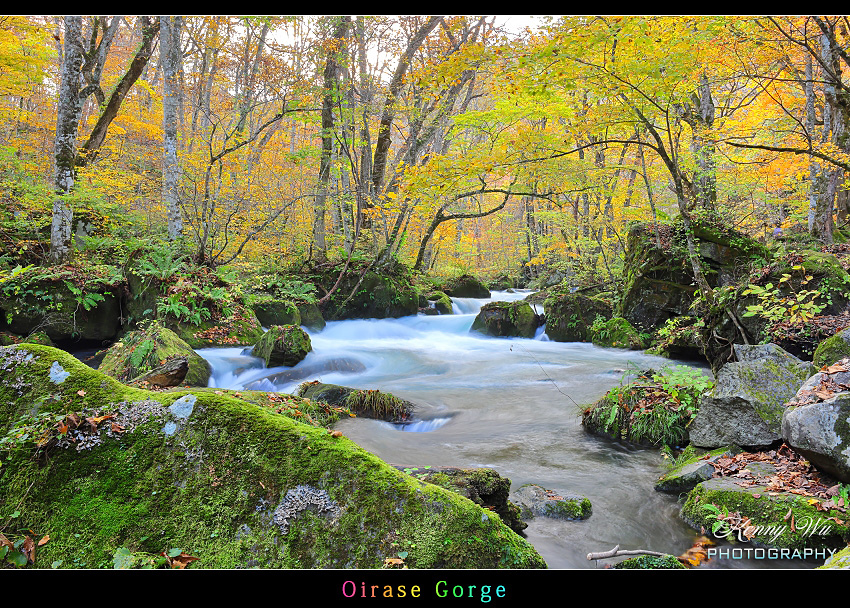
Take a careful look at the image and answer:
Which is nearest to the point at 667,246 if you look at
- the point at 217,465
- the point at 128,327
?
the point at 217,465

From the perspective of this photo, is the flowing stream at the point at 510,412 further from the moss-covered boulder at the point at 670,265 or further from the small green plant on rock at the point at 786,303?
the small green plant on rock at the point at 786,303

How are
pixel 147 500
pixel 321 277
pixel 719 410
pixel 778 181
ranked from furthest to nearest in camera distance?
pixel 321 277 → pixel 778 181 → pixel 719 410 → pixel 147 500

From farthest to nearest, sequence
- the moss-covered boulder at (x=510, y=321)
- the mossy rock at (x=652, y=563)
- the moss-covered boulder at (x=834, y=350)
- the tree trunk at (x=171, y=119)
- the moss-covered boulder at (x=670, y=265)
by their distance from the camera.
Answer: the moss-covered boulder at (x=510, y=321) → the tree trunk at (x=171, y=119) → the moss-covered boulder at (x=670, y=265) → the moss-covered boulder at (x=834, y=350) → the mossy rock at (x=652, y=563)

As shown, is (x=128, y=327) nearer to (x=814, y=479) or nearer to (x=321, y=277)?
(x=321, y=277)

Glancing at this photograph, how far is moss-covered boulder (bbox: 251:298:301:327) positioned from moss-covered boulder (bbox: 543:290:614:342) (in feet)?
25.0

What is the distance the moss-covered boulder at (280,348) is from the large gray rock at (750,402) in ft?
23.4

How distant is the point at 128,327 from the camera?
956cm

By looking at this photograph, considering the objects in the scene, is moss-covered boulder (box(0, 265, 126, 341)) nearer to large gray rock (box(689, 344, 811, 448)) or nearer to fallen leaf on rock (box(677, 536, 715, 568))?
fallen leaf on rock (box(677, 536, 715, 568))

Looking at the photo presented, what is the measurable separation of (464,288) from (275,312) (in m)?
10.6

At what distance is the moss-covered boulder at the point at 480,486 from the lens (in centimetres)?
305

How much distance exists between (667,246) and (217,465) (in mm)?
11270

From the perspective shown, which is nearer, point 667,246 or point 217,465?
point 217,465

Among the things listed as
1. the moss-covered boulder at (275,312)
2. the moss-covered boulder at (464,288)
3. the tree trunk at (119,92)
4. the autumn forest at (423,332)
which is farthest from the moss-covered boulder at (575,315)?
the tree trunk at (119,92)

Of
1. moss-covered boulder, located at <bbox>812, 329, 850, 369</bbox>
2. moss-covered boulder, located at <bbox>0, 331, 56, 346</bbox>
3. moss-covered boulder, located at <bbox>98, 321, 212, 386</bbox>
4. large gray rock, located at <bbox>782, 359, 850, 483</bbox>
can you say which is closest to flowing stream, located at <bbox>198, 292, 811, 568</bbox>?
moss-covered boulder, located at <bbox>98, 321, 212, 386</bbox>
